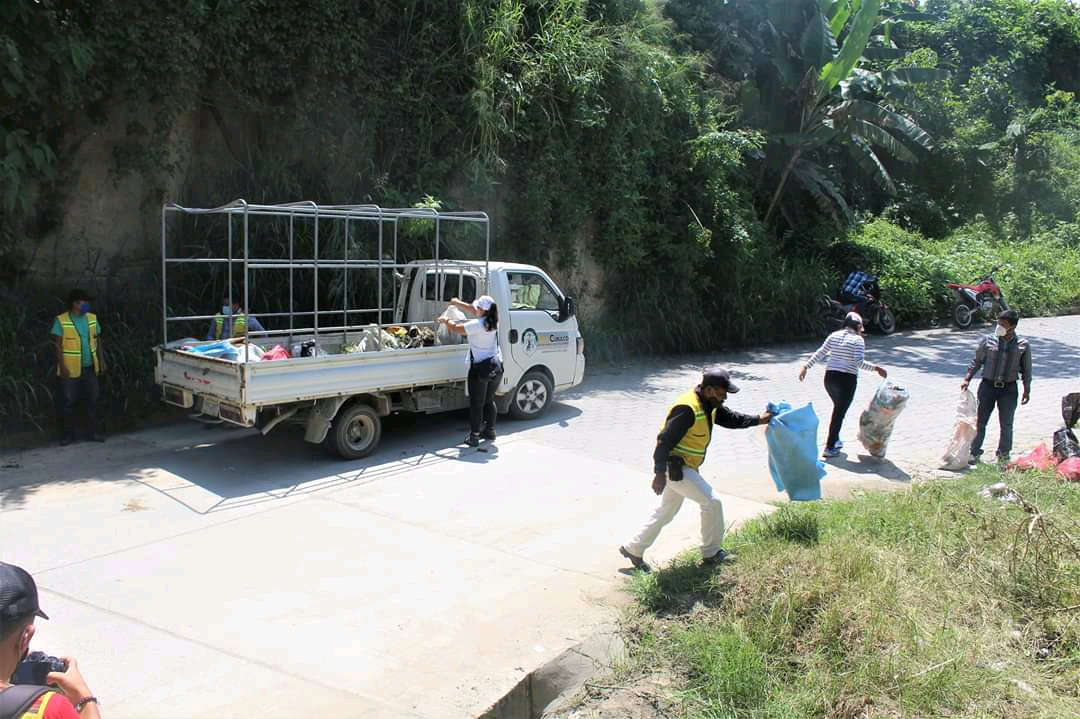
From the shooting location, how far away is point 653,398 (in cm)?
1269

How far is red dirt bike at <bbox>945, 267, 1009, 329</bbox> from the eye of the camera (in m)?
→ 20.5

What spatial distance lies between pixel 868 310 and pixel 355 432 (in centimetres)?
1402

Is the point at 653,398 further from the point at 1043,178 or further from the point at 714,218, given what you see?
the point at 1043,178

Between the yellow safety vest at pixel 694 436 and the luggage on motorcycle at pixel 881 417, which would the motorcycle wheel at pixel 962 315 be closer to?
the luggage on motorcycle at pixel 881 417

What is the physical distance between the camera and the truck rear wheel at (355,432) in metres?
8.68

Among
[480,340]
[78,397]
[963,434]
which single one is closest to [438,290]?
[480,340]

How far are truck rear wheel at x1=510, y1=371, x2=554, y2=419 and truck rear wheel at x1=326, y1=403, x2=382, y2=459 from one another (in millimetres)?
2011

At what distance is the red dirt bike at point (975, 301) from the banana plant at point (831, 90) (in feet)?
9.83

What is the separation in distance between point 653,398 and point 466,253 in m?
3.49

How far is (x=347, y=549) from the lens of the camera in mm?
6340

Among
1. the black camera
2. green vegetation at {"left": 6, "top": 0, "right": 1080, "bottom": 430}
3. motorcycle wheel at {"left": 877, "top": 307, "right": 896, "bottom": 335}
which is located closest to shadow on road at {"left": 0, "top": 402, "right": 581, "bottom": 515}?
green vegetation at {"left": 6, "top": 0, "right": 1080, "bottom": 430}

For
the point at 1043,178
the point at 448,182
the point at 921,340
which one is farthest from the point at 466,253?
the point at 1043,178

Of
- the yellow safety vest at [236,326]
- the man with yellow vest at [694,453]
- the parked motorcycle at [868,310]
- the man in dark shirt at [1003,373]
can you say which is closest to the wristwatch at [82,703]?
the man with yellow vest at [694,453]

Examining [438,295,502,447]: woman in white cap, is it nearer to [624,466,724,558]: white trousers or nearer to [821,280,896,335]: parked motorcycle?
[624,466,724,558]: white trousers
